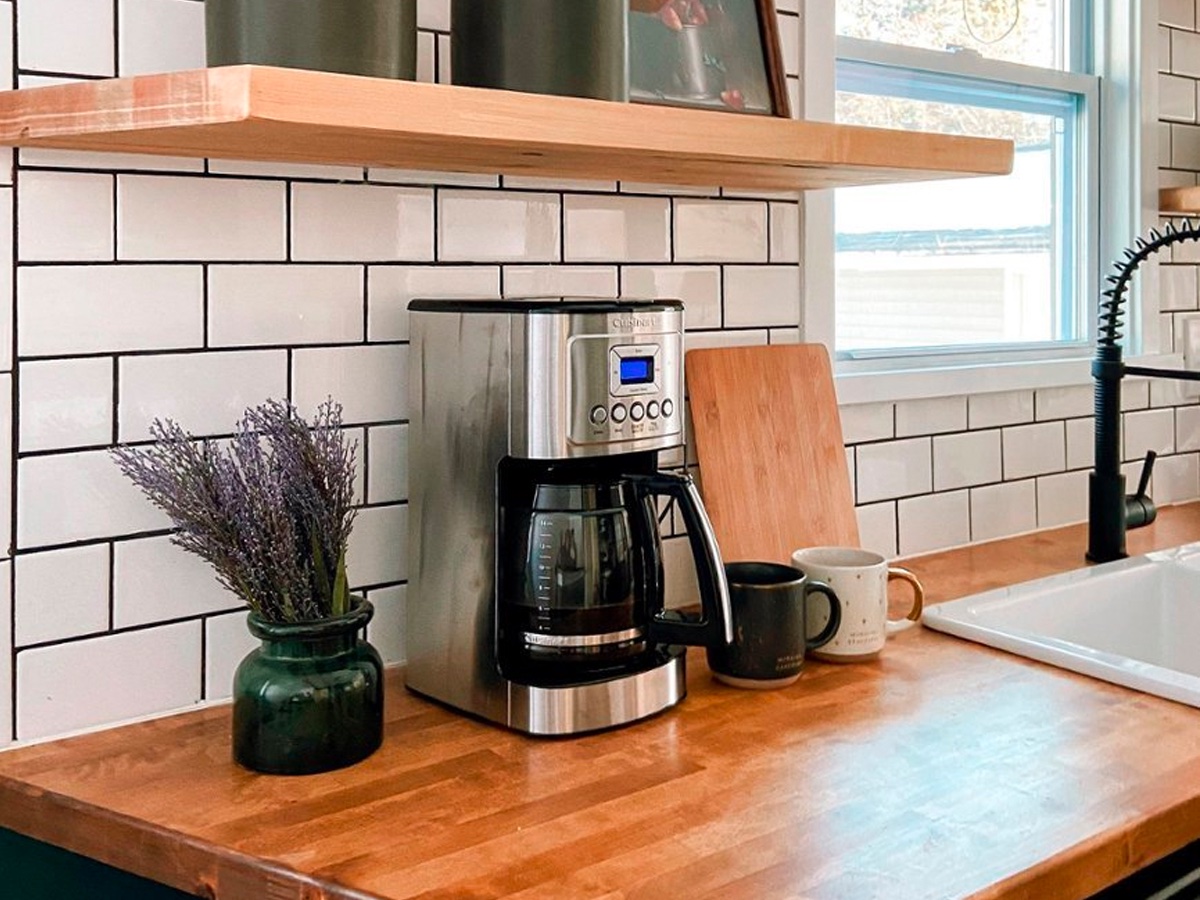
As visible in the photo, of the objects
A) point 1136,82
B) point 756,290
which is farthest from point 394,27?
point 1136,82

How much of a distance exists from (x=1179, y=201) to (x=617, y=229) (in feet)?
3.81

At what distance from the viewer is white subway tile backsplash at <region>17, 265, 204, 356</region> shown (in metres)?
1.17

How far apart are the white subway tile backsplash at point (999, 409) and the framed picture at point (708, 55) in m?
0.58

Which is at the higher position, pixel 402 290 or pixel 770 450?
pixel 402 290

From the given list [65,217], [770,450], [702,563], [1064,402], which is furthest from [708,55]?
[1064,402]

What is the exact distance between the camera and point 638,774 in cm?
114

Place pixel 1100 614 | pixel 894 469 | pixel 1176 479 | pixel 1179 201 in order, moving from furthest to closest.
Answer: pixel 1176 479
pixel 1179 201
pixel 894 469
pixel 1100 614

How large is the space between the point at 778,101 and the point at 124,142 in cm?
86

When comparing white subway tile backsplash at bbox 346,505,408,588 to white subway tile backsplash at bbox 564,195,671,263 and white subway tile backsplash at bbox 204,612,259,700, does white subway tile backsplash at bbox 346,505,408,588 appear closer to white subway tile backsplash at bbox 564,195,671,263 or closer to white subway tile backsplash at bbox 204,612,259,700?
white subway tile backsplash at bbox 204,612,259,700

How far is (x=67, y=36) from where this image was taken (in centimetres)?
117

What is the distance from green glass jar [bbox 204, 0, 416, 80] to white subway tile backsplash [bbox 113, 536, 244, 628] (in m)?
0.43

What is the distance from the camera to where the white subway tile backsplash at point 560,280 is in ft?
4.91

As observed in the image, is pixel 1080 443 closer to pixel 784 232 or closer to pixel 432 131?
pixel 784 232

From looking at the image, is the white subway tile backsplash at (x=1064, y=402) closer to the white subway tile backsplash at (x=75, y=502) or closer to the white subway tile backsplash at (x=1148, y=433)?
the white subway tile backsplash at (x=1148, y=433)
